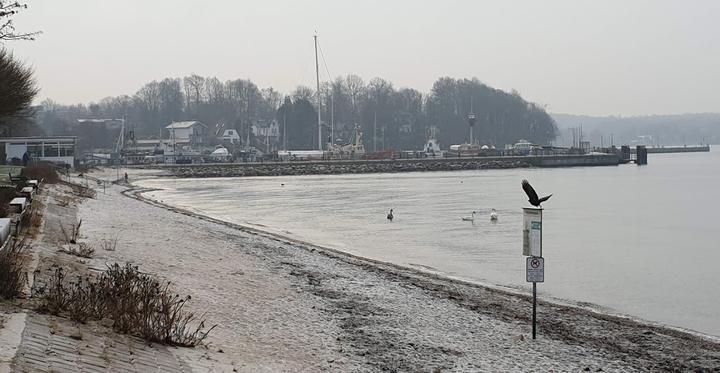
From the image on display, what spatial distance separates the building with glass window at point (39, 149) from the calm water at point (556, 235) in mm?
24487

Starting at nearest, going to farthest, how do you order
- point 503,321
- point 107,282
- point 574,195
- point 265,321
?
point 107,282 < point 265,321 < point 503,321 < point 574,195

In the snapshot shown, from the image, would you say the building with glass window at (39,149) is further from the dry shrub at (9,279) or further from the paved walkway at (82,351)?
the paved walkway at (82,351)

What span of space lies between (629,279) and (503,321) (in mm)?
10247

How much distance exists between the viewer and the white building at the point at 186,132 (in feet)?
608

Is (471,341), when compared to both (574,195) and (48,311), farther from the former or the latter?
(574,195)

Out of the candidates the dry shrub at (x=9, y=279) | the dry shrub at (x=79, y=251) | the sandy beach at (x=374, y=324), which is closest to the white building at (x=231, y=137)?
the sandy beach at (x=374, y=324)

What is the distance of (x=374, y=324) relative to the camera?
14016mm

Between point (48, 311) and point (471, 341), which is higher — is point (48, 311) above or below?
above

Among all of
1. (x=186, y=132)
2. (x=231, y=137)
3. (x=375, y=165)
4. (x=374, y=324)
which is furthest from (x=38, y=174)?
(x=231, y=137)

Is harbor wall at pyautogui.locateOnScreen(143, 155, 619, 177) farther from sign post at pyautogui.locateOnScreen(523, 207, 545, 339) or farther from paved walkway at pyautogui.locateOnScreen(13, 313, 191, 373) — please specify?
paved walkway at pyautogui.locateOnScreen(13, 313, 191, 373)

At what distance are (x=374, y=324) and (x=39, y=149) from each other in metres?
83.7

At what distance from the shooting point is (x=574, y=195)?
68.1m

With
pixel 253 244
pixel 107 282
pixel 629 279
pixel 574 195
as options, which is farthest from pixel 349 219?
pixel 107 282

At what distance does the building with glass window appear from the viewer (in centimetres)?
8294
